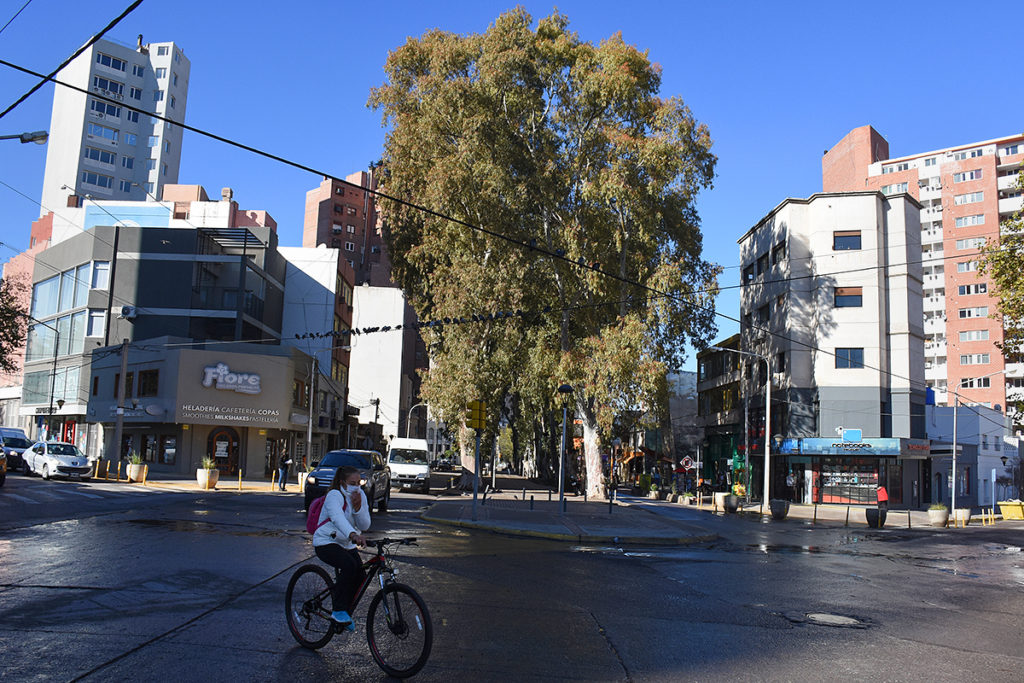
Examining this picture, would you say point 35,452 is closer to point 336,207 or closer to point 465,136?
point 465,136

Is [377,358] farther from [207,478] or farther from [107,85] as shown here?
[207,478]

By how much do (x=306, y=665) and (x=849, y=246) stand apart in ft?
152

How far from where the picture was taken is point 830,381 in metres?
45.2

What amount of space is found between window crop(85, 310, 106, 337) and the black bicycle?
51.5m

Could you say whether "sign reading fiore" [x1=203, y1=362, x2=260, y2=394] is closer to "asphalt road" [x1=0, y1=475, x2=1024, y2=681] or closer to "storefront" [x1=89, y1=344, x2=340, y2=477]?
"storefront" [x1=89, y1=344, x2=340, y2=477]

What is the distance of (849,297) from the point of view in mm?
45812

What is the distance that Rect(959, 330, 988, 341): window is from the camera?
75.6 m

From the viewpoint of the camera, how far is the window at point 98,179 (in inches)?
3541

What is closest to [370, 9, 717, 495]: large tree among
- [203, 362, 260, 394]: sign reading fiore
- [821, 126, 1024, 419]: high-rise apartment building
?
[203, 362, 260, 394]: sign reading fiore

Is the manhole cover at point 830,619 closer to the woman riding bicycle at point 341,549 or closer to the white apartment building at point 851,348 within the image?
the woman riding bicycle at point 341,549

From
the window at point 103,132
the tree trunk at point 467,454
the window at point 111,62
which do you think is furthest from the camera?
the window at point 111,62

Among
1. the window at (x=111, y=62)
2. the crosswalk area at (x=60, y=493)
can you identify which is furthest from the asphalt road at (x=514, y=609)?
the window at (x=111, y=62)

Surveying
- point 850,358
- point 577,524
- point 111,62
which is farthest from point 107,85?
point 577,524

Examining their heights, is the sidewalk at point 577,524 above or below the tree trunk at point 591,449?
below
